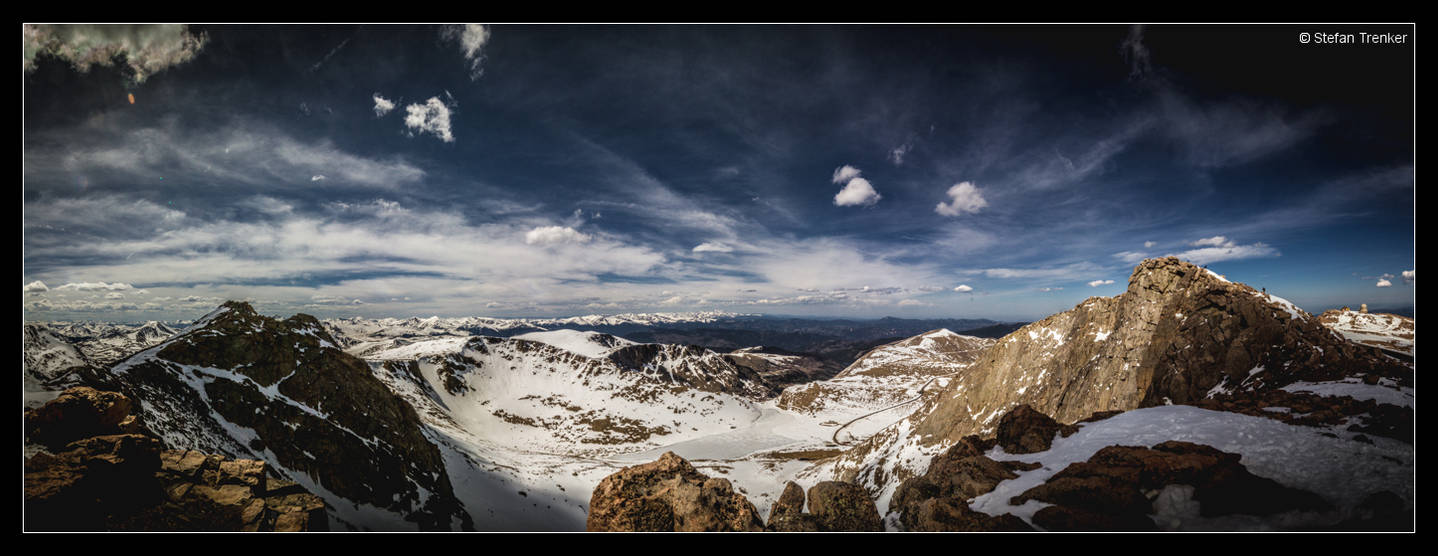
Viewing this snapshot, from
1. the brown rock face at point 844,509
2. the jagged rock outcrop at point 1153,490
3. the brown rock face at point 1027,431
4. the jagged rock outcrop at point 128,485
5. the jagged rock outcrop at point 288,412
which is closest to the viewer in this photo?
the jagged rock outcrop at point 1153,490

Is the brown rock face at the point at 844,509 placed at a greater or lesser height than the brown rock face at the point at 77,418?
lesser

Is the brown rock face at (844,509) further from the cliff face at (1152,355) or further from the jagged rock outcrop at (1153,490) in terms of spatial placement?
the cliff face at (1152,355)

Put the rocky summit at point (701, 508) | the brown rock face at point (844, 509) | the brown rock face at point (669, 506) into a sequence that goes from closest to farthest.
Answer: the brown rock face at point (844, 509)
the rocky summit at point (701, 508)
the brown rock face at point (669, 506)

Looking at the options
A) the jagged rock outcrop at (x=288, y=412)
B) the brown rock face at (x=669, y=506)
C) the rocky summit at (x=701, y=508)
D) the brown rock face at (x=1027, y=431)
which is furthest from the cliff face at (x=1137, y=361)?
the jagged rock outcrop at (x=288, y=412)

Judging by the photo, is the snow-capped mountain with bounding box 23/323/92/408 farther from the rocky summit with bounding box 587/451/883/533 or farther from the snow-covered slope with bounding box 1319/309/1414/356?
the snow-covered slope with bounding box 1319/309/1414/356

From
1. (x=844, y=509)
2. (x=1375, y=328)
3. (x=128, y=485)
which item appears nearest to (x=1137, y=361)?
(x=1375, y=328)

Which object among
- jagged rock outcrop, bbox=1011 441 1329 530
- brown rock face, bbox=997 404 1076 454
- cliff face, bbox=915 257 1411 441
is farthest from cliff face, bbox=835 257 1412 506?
jagged rock outcrop, bbox=1011 441 1329 530

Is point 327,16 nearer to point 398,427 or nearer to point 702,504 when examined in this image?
point 702,504

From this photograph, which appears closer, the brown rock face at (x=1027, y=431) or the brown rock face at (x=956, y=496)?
the brown rock face at (x=956, y=496)
